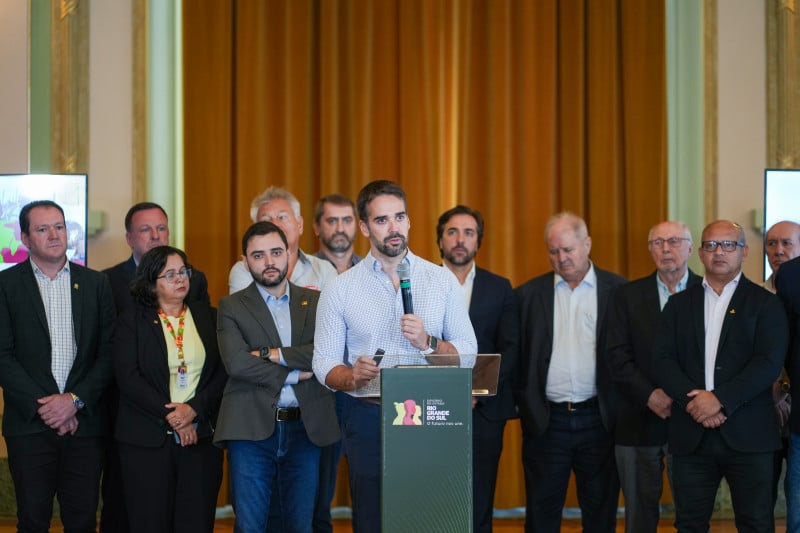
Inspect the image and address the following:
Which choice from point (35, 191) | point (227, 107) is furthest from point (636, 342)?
point (35, 191)

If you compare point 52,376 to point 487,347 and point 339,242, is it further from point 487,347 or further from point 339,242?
point 487,347

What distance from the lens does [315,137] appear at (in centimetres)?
638

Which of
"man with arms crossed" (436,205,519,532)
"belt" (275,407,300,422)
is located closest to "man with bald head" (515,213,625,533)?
"man with arms crossed" (436,205,519,532)

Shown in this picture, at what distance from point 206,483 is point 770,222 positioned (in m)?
3.50

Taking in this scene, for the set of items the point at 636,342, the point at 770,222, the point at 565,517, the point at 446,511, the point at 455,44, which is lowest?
the point at 565,517

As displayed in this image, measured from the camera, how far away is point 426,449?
275 centimetres

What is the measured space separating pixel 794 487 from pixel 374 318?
6.93 feet

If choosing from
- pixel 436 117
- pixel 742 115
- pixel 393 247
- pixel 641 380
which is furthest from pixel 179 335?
A: pixel 742 115

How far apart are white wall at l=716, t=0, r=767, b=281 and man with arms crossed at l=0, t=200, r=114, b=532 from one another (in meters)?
3.94

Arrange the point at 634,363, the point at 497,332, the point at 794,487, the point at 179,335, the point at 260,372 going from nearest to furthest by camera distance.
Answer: the point at 260,372, the point at 794,487, the point at 179,335, the point at 634,363, the point at 497,332

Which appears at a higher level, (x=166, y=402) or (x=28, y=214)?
(x=28, y=214)

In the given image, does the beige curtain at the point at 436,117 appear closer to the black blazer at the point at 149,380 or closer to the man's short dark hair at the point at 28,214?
the man's short dark hair at the point at 28,214

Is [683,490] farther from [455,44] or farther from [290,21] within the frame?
[290,21]

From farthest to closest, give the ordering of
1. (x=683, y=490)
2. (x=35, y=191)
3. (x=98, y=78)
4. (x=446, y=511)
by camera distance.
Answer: (x=98, y=78)
(x=35, y=191)
(x=683, y=490)
(x=446, y=511)
